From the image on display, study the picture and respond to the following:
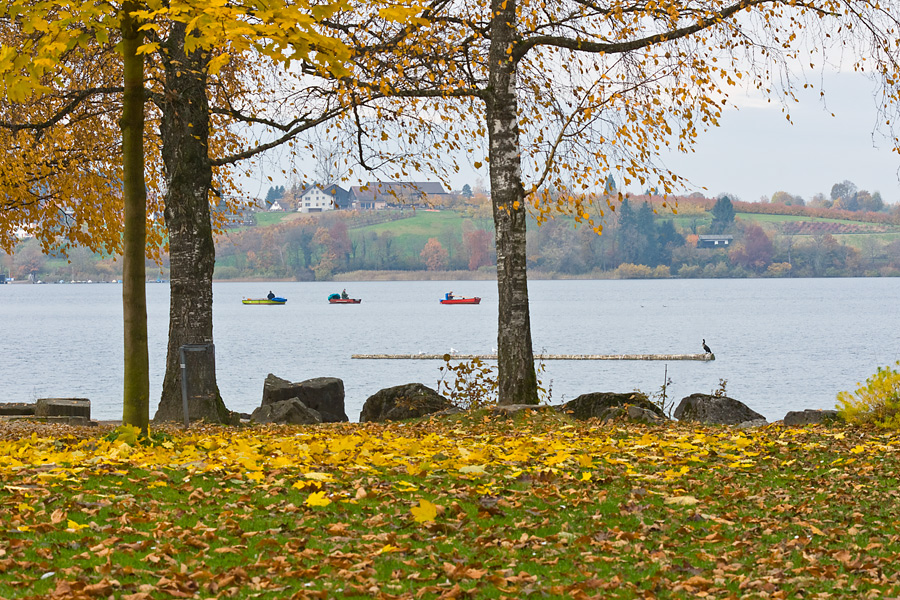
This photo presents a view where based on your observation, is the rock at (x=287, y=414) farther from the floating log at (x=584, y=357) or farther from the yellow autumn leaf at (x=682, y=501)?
the floating log at (x=584, y=357)

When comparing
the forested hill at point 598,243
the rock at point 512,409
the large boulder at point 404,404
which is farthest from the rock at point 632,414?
the forested hill at point 598,243

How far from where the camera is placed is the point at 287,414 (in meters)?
15.8

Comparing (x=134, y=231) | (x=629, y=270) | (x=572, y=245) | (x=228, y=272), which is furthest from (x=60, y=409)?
(x=629, y=270)

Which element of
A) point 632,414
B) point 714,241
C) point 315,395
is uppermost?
point 714,241

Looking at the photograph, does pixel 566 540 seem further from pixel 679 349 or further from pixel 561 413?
pixel 679 349

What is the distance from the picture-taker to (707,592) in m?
4.82

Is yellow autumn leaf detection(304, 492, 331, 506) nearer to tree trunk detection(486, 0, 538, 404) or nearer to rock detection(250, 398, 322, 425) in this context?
tree trunk detection(486, 0, 538, 404)

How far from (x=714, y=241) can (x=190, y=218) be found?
129 meters

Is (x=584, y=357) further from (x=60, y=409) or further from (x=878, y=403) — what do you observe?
(x=878, y=403)

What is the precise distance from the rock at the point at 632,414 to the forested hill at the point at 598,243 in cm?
10477

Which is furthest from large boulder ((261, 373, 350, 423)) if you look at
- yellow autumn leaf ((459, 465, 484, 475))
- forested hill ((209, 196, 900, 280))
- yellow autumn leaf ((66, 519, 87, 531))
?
forested hill ((209, 196, 900, 280))

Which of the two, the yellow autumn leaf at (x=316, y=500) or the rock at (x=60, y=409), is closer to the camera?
the yellow autumn leaf at (x=316, y=500)

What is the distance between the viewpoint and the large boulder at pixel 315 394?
18219 mm

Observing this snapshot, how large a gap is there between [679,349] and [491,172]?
46605 mm
